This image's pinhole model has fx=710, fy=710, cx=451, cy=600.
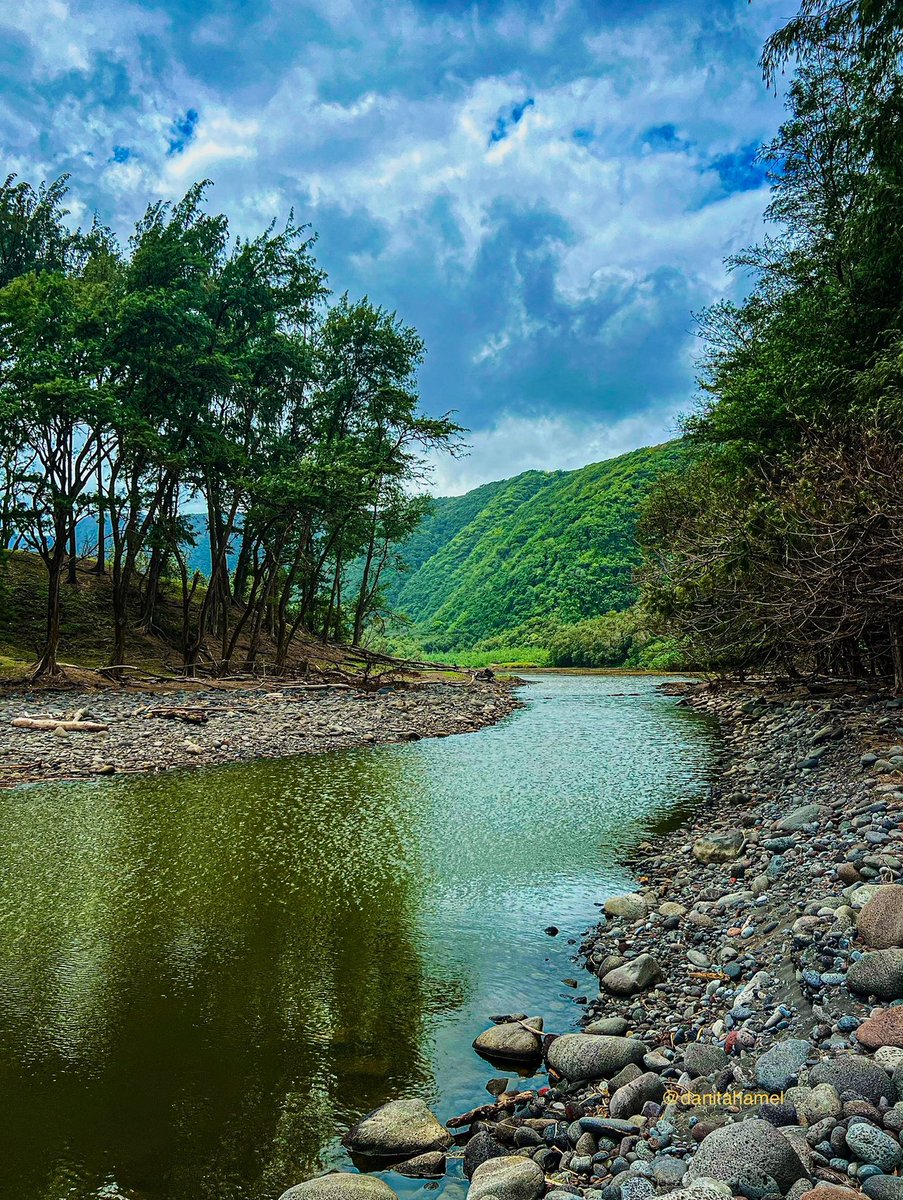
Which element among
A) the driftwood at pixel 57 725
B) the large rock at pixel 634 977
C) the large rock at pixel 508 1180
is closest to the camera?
the large rock at pixel 508 1180

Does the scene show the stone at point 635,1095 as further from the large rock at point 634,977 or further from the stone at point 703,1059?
the large rock at point 634,977

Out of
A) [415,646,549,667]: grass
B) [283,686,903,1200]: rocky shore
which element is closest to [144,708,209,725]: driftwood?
[283,686,903,1200]: rocky shore

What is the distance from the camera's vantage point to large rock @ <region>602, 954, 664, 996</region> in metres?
6.14

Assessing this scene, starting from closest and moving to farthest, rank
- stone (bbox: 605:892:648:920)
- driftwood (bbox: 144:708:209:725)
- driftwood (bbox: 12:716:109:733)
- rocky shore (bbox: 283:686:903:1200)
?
rocky shore (bbox: 283:686:903:1200) → stone (bbox: 605:892:648:920) → driftwood (bbox: 12:716:109:733) → driftwood (bbox: 144:708:209:725)

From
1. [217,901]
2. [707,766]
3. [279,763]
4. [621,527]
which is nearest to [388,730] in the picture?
[279,763]

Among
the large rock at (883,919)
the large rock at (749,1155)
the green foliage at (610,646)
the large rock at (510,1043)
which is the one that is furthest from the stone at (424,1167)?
the green foliage at (610,646)

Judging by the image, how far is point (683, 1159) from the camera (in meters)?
3.64

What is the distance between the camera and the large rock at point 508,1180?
3.76 metres

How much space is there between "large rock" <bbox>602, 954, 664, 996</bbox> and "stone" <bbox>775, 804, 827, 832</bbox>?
3.57 m

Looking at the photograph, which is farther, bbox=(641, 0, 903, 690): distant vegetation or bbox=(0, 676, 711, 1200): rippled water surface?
bbox=(641, 0, 903, 690): distant vegetation

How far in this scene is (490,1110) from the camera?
473cm

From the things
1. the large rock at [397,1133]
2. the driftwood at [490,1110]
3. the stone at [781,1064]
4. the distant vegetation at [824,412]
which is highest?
the distant vegetation at [824,412]

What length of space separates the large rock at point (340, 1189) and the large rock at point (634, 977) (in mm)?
2874

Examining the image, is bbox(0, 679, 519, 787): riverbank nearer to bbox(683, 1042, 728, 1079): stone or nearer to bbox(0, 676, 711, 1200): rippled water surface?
bbox(0, 676, 711, 1200): rippled water surface
